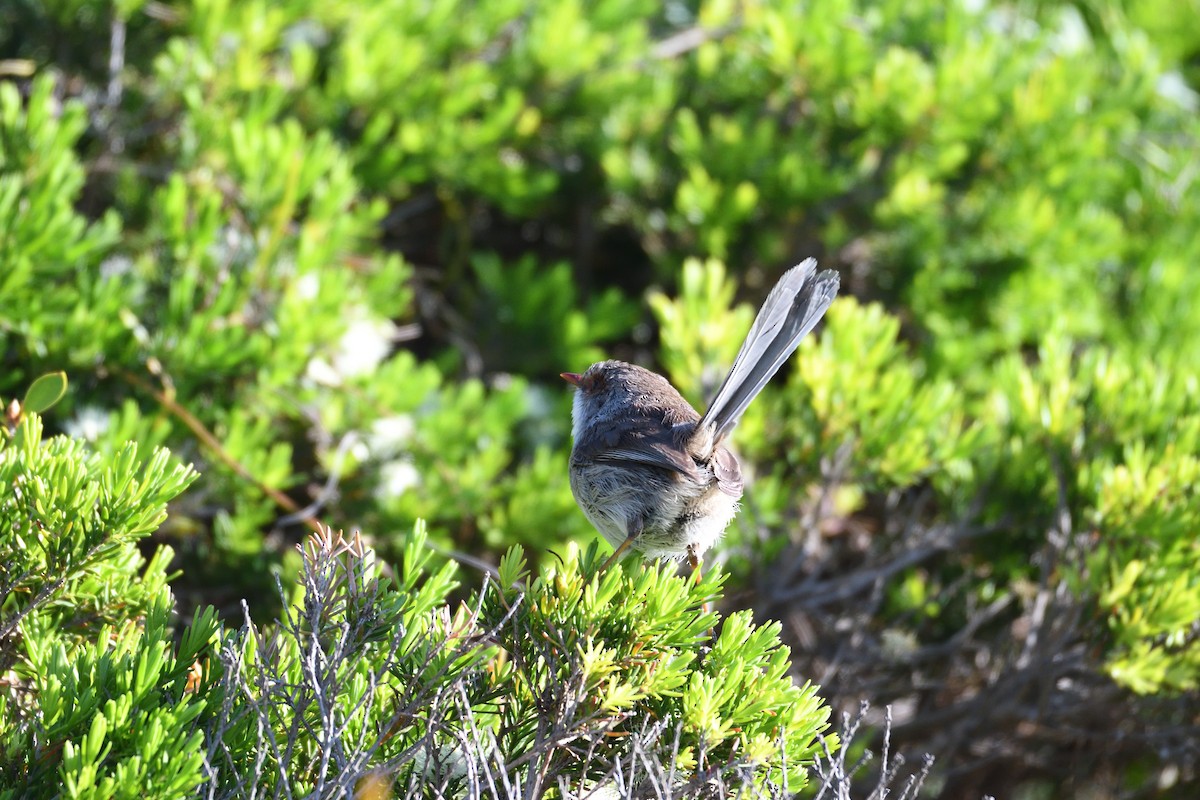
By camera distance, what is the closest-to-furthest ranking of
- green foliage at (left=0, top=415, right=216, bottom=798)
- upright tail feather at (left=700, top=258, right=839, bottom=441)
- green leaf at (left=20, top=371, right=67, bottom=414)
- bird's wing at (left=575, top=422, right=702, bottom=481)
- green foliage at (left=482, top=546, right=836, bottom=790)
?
green foliage at (left=0, top=415, right=216, bottom=798) < green foliage at (left=482, top=546, right=836, bottom=790) < green leaf at (left=20, top=371, right=67, bottom=414) < upright tail feather at (left=700, top=258, right=839, bottom=441) < bird's wing at (left=575, top=422, right=702, bottom=481)

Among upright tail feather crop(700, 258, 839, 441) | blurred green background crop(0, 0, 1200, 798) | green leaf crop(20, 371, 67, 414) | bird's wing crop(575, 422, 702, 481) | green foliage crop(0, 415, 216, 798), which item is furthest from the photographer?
blurred green background crop(0, 0, 1200, 798)

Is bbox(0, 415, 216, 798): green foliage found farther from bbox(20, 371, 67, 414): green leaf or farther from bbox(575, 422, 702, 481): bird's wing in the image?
bbox(575, 422, 702, 481): bird's wing

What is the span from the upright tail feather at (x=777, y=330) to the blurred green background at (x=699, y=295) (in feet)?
2.59

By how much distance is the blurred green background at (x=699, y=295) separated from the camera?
11.4 feet

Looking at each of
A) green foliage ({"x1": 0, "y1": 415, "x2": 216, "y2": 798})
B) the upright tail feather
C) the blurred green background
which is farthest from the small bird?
green foliage ({"x1": 0, "y1": 415, "x2": 216, "y2": 798})

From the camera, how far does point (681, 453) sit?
3047 millimetres

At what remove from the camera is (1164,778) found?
4.09 m

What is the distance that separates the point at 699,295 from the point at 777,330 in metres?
1.24

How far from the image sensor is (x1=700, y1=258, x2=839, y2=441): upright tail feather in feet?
9.00

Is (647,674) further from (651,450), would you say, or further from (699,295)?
(699,295)

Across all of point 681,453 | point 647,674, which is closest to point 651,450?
point 681,453

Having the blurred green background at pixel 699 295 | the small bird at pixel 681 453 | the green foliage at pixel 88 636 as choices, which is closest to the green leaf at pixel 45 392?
the green foliage at pixel 88 636

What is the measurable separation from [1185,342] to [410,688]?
3927 millimetres

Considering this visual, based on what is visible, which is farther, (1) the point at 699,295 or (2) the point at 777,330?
(1) the point at 699,295
